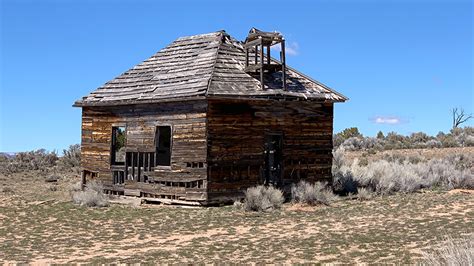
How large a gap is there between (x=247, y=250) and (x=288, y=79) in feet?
32.5

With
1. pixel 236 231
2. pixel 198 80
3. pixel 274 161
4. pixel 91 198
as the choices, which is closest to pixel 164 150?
pixel 91 198

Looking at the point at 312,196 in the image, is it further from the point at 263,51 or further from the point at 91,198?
the point at 91,198

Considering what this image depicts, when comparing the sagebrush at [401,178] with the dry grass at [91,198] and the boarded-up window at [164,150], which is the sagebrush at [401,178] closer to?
the boarded-up window at [164,150]

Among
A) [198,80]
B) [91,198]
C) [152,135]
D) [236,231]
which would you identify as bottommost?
[236,231]

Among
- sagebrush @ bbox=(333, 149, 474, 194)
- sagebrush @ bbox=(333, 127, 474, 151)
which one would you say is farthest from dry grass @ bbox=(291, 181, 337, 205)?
sagebrush @ bbox=(333, 127, 474, 151)

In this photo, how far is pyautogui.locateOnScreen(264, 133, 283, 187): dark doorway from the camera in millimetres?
18078

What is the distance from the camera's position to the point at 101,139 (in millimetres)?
19844

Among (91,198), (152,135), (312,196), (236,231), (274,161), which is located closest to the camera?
(236,231)

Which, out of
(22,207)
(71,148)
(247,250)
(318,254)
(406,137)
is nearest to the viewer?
(318,254)

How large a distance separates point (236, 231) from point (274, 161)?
20.3 ft

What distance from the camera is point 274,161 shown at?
1855 cm

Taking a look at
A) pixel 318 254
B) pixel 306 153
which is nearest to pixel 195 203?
pixel 306 153

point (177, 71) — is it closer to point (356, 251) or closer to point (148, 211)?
point (148, 211)

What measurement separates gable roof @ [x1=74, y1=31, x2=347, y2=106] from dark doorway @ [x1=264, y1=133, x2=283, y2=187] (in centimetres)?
149
